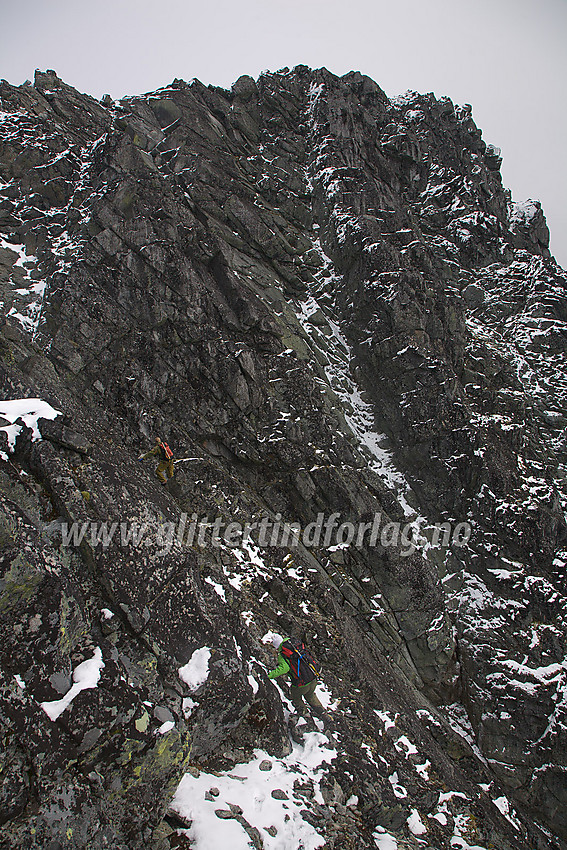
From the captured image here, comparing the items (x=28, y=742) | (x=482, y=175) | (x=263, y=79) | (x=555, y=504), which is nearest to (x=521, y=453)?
(x=555, y=504)

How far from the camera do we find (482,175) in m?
33.9

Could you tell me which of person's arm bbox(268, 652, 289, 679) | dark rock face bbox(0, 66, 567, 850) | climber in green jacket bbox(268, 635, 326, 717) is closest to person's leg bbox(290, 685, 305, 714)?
climber in green jacket bbox(268, 635, 326, 717)

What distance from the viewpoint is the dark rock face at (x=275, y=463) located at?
5855mm

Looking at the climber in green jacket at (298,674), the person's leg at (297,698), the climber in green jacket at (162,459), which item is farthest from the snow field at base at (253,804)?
the climber in green jacket at (162,459)

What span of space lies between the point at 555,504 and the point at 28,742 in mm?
21630

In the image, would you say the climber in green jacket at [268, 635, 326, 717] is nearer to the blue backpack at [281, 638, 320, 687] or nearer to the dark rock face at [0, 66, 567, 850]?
the blue backpack at [281, 638, 320, 687]

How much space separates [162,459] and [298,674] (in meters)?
7.63

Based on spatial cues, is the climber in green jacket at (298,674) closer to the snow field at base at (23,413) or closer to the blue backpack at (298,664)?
the blue backpack at (298,664)

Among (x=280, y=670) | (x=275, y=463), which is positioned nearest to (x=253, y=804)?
(x=280, y=670)

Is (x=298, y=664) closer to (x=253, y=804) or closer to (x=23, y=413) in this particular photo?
(x=253, y=804)

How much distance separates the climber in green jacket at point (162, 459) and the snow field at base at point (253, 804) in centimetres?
750

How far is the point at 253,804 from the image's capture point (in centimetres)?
632

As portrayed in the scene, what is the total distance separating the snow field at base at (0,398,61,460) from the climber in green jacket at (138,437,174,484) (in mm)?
5180

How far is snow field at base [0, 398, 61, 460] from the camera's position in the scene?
22.2 feet
